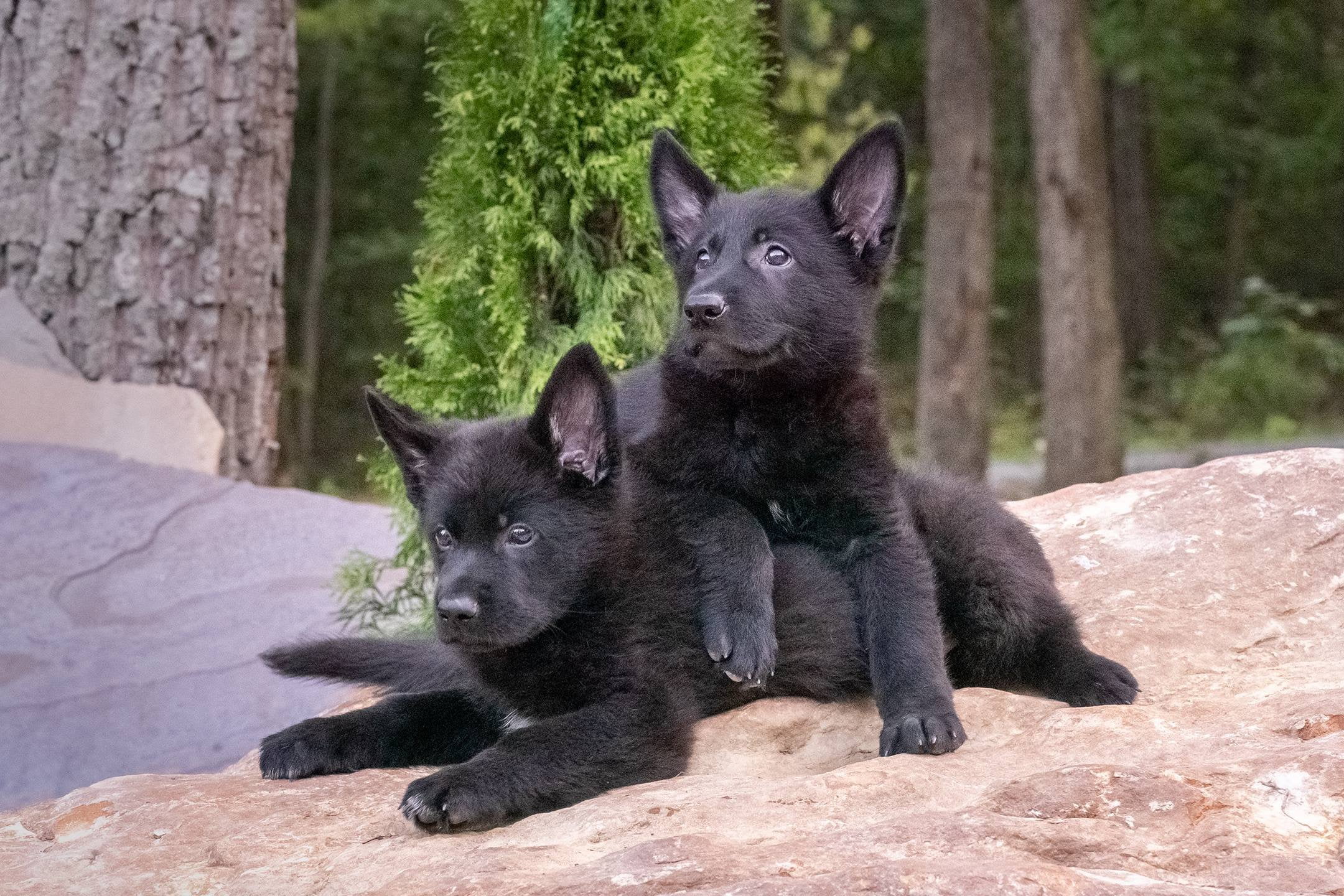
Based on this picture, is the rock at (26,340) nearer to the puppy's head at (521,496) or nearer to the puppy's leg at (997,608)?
the puppy's head at (521,496)

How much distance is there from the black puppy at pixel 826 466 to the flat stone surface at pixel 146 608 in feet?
7.31

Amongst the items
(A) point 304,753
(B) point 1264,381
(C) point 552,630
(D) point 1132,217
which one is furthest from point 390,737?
(D) point 1132,217

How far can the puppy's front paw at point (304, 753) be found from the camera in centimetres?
350

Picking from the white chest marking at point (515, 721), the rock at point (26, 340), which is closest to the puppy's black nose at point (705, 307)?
the white chest marking at point (515, 721)

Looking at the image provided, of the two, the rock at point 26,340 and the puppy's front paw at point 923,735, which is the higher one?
the rock at point 26,340

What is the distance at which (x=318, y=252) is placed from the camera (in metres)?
17.4

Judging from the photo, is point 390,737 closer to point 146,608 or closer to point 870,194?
point 870,194

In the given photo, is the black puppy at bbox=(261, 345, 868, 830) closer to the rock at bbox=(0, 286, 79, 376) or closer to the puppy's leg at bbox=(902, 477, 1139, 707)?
the puppy's leg at bbox=(902, 477, 1139, 707)

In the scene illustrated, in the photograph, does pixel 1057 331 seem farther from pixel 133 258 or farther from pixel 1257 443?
pixel 133 258

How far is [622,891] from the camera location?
2387 millimetres

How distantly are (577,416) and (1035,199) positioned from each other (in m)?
16.6

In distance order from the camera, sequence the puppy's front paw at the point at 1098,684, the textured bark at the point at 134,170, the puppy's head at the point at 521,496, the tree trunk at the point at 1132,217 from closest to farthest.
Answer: the puppy's head at the point at 521,496, the puppy's front paw at the point at 1098,684, the textured bark at the point at 134,170, the tree trunk at the point at 1132,217

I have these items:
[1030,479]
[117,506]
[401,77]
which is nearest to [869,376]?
[117,506]

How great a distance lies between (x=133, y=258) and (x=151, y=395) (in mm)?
616
